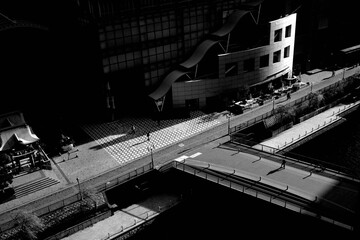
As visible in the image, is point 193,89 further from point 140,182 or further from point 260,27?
point 140,182

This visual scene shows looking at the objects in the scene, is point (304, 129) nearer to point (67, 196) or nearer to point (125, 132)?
point (125, 132)

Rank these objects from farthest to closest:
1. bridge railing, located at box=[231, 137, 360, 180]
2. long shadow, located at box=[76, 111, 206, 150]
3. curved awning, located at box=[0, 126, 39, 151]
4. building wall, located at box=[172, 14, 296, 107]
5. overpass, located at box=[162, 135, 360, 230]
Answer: building wall, located at box=[172, 14, 296, 107], long shadow, located at box=[76, 111, 206, 150], curved awning, located at box=[0, 126, 39, 151], bridge railing, located at box=[231, 137, 360, 180], overpass, located at box=[162, 135, 360, 230]

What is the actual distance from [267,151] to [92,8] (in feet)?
123

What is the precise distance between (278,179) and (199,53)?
→ 34.0m

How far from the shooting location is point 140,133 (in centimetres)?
7531

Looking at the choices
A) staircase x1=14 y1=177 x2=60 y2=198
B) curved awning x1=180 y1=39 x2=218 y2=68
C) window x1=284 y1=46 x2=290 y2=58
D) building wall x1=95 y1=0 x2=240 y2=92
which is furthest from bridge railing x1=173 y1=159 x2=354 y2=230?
window x1=284 y1=46 x2=290 y2=58

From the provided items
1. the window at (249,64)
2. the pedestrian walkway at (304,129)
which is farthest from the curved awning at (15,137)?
the window at (249,64)

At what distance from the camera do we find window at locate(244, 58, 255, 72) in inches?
3369

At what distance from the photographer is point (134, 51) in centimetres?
7825

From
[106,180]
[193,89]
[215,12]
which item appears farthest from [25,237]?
[215,12]

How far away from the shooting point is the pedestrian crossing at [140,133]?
230ft

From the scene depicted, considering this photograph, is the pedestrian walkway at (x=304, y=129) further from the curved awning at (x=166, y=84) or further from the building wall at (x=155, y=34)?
the building wall at (x=155, y=34)

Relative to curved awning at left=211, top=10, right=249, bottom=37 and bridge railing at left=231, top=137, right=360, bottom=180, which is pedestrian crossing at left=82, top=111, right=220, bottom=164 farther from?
curved awning at left=211, top=10, right=249, bottom=37

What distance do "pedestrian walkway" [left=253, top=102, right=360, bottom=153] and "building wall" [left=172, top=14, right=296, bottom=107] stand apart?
47.4 feet
